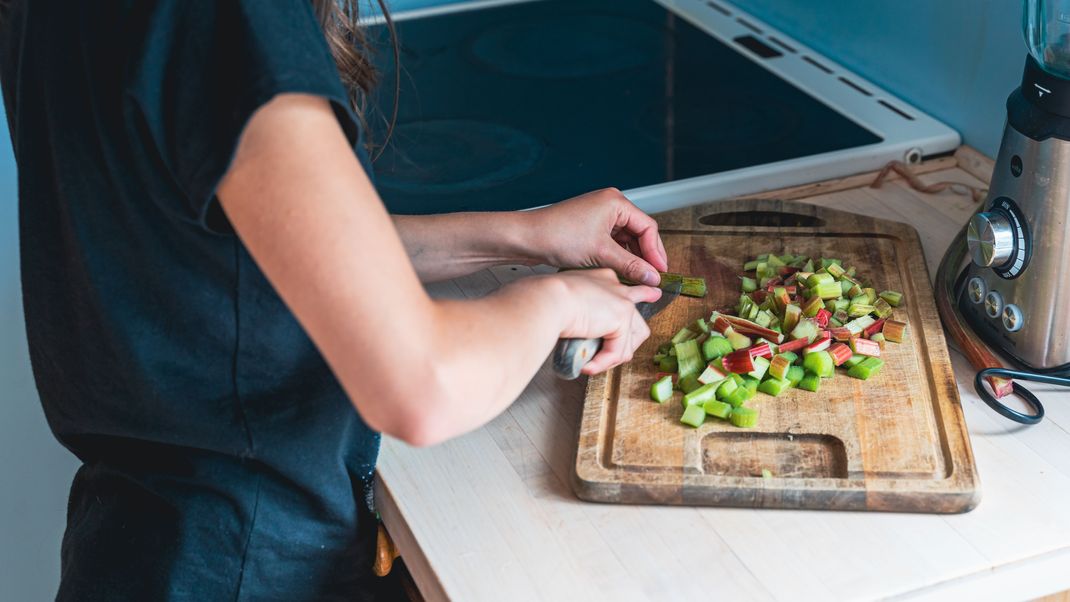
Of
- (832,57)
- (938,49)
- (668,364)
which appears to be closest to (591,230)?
(668,364)

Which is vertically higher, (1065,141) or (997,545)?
(1065,141)

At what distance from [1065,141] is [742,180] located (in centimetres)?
41

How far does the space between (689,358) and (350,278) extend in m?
0.39

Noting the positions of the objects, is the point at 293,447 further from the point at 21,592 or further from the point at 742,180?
the point at 21,592

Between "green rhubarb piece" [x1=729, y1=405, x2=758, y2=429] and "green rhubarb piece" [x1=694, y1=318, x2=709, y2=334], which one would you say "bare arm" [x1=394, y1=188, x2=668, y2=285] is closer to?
"green rhubarb piece" [x1=694, y1=318, x2=709, y2=334]

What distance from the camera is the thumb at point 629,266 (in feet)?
3.25

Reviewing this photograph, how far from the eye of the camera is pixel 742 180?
1240 millimetres

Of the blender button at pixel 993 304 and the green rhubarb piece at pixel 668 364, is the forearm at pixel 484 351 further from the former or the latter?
the blender button at pixel 993 304


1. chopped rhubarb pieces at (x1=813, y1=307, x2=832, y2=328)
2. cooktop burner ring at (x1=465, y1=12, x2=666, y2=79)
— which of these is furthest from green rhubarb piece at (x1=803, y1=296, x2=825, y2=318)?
cooktop burner ring at (x1=465, y1=12, x2=666, y2=79)

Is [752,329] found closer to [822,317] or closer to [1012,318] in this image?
[822,317]

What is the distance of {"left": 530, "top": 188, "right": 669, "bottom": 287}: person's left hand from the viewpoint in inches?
40.4

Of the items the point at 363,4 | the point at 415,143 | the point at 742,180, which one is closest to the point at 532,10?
the point at 363,4

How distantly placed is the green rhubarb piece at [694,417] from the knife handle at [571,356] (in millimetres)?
86

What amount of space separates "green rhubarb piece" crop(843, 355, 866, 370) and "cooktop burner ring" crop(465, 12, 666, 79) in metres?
0.79
